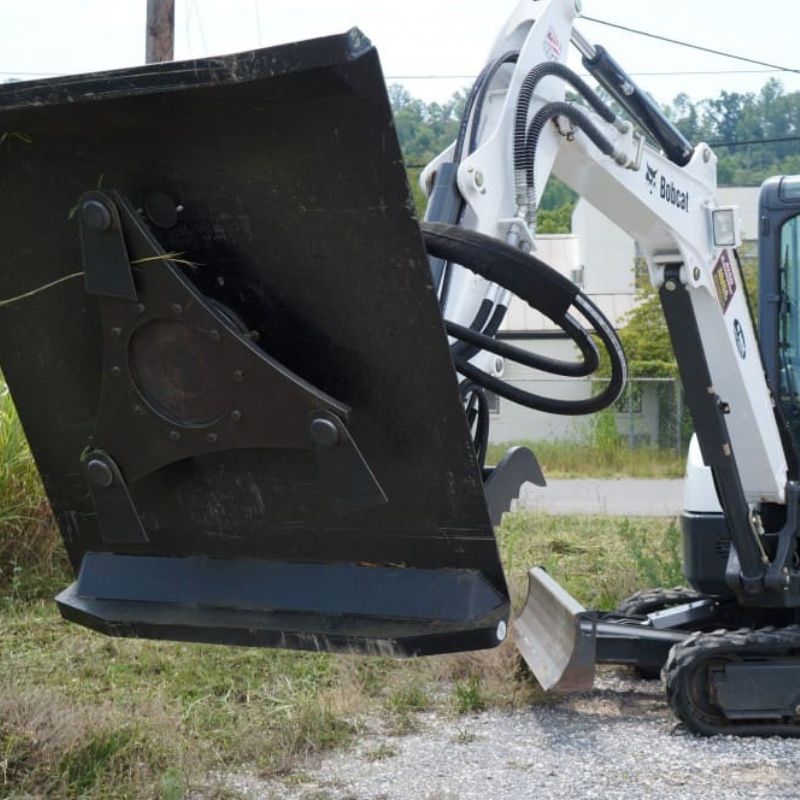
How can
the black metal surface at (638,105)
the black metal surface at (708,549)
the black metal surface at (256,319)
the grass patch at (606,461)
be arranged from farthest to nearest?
the grass patch at (606,461) → the black metal surface at (708,549) → the black metal surface at (638,105) → the black metal surface at (256,319)

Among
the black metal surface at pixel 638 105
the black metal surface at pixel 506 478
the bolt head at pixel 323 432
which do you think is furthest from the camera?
the black metal surface at pixel 638 105

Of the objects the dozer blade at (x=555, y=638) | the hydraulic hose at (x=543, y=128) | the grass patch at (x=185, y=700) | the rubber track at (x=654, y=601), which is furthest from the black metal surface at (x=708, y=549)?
the hydraulic hose at (x=543, y=128)

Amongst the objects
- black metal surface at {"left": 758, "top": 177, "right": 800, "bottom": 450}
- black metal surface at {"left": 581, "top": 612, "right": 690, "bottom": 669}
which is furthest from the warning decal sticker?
black metal surface at {"left": 581, "top": 612, "right": 690, "bottom": 669}

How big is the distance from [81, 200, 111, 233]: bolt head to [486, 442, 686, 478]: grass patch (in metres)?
17.8

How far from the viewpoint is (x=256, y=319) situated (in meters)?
3.36

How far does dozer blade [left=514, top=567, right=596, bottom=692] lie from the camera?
5.97 metres

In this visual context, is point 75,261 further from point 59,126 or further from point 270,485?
point 270,485

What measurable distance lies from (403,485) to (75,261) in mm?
995

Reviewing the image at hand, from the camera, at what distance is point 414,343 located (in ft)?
10.7

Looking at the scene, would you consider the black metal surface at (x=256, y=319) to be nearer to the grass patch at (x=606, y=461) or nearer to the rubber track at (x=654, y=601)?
the rubber track at (x=654, y=601)

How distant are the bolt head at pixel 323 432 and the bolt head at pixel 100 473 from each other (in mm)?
567

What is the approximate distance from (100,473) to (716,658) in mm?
3384

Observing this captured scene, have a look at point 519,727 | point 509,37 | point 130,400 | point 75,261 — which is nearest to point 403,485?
point 130,400

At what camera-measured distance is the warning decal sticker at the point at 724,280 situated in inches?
219
